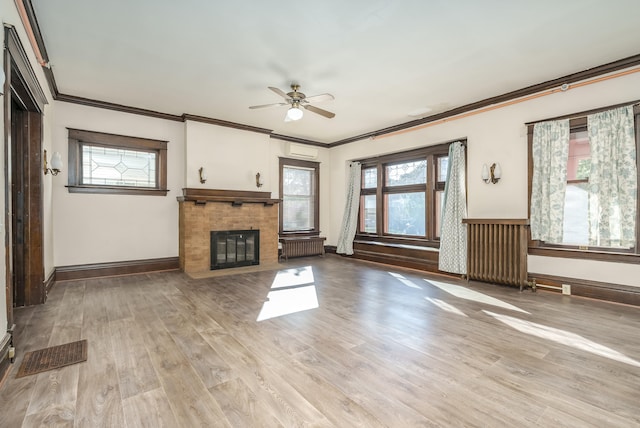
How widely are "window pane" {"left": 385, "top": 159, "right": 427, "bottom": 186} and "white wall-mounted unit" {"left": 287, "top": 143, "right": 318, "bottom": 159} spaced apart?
5.95ft

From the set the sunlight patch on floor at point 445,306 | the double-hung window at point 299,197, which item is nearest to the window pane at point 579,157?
the sunlight patch on floor at point 445,306

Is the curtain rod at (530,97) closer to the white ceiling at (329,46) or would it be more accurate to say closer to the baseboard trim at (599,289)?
the white ceiling at (329,46)

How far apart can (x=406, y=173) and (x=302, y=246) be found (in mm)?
2816

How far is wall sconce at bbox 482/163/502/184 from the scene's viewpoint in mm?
4617

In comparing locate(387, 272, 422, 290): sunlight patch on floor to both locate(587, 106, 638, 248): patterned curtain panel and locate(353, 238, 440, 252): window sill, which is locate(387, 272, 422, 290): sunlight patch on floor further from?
locate(587, 106, 638, 248): patterned curtain panel

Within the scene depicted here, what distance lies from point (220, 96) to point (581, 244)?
212 inches

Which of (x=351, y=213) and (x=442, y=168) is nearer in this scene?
(x=442, y=168)

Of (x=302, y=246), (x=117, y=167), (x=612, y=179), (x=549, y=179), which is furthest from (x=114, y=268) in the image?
(x=612, y=179)

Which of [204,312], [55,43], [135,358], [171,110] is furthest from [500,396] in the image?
[171,110]

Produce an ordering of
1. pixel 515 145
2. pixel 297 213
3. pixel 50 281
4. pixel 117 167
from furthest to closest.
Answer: pixel 297 213 → pixel 117 167 → pixel 515 145 → pixel 50 281

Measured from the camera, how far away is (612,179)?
3566 millimetres

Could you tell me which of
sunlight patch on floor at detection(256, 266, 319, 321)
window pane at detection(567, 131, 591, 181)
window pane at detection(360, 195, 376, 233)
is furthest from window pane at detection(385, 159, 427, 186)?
sunlight patch on floor at detection(256, 266, 319, 321)

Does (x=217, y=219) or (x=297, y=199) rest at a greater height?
(x=297, y=199)

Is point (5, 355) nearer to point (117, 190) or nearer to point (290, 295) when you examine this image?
point (290, 295)
